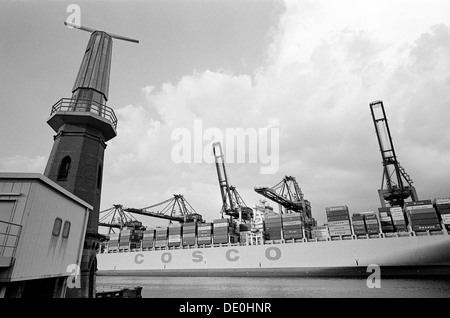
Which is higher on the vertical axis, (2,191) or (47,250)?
(2,191)

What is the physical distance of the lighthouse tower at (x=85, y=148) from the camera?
12.5 meters

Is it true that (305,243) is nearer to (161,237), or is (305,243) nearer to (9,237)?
(161,237)

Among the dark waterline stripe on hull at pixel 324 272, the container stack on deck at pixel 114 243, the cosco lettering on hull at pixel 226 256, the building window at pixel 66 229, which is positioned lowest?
the dark waterline stripe on hull at pixel 324 272

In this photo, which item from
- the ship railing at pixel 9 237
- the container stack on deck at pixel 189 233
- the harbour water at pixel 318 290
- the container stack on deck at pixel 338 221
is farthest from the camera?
the container stack on deck at pixel 189 233

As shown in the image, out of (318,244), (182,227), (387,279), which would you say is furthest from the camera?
(182,227)

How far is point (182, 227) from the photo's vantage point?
5456cm

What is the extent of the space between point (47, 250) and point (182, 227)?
158 feet

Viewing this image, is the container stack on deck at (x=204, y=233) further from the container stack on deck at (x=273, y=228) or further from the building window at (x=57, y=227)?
the building window at (x=57, y=227)

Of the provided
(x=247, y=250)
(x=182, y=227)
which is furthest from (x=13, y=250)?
(x=182, y=227)

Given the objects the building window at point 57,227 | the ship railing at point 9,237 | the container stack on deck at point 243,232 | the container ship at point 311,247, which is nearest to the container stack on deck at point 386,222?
the container ship at point 311,247

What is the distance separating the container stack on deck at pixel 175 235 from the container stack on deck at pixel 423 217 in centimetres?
4431

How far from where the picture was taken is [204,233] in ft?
168

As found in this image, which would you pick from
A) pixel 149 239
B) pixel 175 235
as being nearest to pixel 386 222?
pixel 175 235
